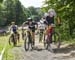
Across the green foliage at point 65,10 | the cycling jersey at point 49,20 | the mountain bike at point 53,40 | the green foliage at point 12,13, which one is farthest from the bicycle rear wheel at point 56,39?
the green foliage at point 12,13

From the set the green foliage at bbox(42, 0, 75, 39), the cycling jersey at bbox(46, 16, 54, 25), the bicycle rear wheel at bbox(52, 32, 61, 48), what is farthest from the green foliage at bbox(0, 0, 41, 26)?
the cycling jersey at bbox(46, 16, 54, 25)

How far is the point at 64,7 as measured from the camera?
20766mm

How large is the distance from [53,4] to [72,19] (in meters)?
1.60

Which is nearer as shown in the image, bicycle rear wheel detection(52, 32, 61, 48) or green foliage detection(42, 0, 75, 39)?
bicycle rear wheel detection(52, 32, 61, 48)

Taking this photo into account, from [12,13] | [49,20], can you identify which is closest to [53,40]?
[49,20]

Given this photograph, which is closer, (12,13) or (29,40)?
(29,40)

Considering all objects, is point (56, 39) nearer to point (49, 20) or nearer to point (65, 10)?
point (49, 20)

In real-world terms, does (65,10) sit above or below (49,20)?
above

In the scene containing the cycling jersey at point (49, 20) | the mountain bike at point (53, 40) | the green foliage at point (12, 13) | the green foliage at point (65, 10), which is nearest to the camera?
the cycling jersey at point (49, 20)

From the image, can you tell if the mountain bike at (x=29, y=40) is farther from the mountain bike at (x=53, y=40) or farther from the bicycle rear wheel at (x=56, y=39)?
the bicycle rear wheel at (x=56, y=39)

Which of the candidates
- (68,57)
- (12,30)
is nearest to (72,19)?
(12,30)

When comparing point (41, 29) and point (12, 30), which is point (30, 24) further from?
point (12, 30)

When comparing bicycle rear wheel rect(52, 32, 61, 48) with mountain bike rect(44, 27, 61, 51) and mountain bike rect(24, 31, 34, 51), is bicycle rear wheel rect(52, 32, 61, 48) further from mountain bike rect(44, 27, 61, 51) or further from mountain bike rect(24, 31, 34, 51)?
mountain bike rect(24, 31, 34, 51)

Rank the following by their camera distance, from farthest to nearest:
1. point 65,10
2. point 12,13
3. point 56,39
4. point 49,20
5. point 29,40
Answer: point 12,13
point 65,10
point 29,40
point 56,39
point 49,20
